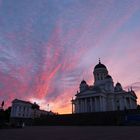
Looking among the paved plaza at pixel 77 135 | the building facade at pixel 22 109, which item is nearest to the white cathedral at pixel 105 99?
the building facade at pixel 22 109

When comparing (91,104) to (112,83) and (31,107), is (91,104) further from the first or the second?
(31,107)

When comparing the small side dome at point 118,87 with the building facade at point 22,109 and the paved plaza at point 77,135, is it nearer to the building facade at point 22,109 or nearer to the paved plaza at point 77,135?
the building facade at point 22,109

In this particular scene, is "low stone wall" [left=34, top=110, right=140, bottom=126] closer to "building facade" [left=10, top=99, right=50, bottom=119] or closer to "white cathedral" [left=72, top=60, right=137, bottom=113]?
"white cathedral" [left=72, top=60, right=137, bottom=113]

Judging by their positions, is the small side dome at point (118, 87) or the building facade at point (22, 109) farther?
the building facade at point (22, 109)

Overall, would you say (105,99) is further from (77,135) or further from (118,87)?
(77,135)

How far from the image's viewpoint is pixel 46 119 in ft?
169

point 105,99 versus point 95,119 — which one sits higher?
point 105,99

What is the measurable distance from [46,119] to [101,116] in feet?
58.9

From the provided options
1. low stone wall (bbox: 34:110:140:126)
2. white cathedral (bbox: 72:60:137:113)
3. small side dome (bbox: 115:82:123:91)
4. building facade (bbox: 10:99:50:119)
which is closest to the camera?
low stone wall (bbox: 34:110:140:126)

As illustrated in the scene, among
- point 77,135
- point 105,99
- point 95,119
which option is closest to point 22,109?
point 105,99

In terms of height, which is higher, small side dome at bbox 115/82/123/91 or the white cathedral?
small side dome at bbox 115/82/123/91

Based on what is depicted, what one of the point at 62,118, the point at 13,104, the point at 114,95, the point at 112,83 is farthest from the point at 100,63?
the point at 13,104

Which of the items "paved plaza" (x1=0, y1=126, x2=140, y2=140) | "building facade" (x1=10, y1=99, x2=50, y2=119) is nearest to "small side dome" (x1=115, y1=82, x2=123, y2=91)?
"building facade" (x1=10, y1=99, x2=50, y2=119)

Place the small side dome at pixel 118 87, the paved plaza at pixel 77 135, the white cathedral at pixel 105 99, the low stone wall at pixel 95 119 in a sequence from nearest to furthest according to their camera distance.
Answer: the paved plaza at pixel 77 135, the low stone wall at pixel 95 119, the white cathedral at pixel 105 99, the small side dome at pixel 118 87
